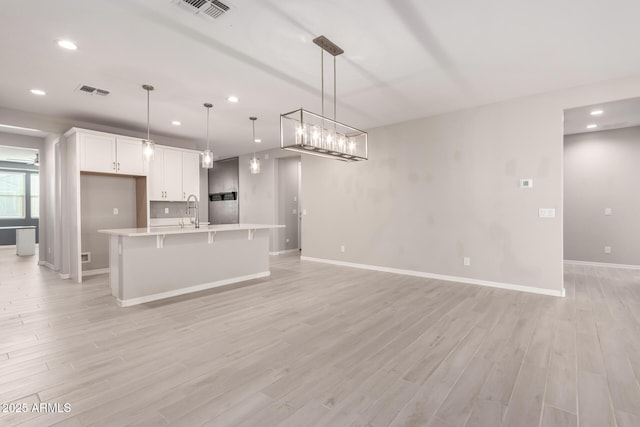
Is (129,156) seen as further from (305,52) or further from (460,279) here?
(460,279)

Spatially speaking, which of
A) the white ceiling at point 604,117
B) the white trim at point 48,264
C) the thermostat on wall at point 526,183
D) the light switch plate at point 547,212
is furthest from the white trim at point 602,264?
the white trim at point 48,264

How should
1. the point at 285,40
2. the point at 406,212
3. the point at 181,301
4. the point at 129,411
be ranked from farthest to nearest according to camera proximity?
the point at 406,212 → the point at 181,301 → the point at 285,40 → the point at 129,411

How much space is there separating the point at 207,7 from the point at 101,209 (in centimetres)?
490

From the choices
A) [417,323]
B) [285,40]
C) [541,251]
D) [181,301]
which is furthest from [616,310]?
[181,301]

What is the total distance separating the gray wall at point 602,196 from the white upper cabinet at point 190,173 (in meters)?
7.77

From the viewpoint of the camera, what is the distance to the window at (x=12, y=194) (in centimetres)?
980

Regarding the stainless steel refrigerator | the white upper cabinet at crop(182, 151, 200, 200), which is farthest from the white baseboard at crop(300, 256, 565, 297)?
the stainless steel refrigerator

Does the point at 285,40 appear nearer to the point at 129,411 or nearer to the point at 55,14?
the point at 55,14

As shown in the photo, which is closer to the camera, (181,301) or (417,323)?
(417,323)

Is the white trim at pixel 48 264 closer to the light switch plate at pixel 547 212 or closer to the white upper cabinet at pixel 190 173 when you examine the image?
the white upper cabinet at pixel 190 173

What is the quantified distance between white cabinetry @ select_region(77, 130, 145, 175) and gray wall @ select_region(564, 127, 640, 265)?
27.9 feet

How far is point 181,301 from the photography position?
396cm

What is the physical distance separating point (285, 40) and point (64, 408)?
321cm

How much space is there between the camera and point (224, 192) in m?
9.34
